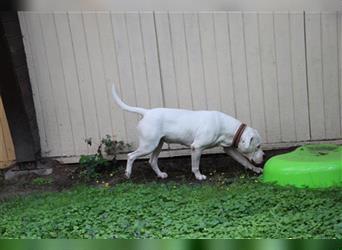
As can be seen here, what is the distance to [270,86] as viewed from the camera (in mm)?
4004

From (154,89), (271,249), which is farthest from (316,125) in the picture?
(271,249)

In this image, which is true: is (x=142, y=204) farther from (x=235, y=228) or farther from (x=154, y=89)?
(x=154, y=89)

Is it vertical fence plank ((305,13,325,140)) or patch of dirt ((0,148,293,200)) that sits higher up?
vertical fence plank ((305,13,325,140))

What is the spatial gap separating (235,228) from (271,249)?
107 centimetres

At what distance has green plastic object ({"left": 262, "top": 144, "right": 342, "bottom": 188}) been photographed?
326 cm

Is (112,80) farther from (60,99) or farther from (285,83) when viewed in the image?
(285,83)

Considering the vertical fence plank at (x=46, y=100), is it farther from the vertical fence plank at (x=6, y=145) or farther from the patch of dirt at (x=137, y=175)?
the vertical fence plank at (x=6, y=145)

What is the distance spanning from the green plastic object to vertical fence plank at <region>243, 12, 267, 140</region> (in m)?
0.55

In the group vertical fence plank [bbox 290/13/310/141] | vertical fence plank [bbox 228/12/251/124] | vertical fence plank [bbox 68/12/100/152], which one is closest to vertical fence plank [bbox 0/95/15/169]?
vertical fence plank [bbox 68/12/100/152]

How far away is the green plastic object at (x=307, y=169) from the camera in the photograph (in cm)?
326

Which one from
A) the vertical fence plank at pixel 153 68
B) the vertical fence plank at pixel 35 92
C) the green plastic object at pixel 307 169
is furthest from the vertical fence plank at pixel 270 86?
the vertical fence plank at pixel 35 92

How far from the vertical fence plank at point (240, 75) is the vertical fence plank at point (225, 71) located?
0.11 feet

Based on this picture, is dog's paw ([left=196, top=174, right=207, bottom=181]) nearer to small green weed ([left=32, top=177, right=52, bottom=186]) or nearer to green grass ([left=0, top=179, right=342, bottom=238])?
green grass ([left=0, top=179, right=342, bottom=238])

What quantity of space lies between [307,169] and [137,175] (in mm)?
1252
